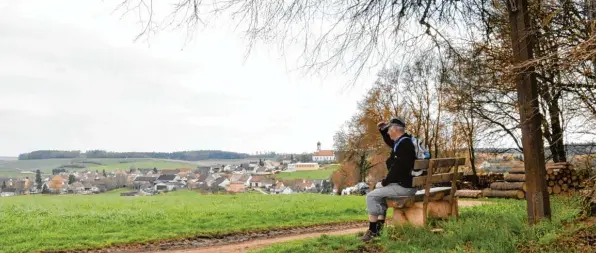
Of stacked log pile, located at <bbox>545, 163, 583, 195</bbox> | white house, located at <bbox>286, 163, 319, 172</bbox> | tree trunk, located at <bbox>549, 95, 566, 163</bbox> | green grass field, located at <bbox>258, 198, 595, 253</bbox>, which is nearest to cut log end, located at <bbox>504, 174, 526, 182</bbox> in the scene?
tree trunk, located at <bbox>549, 95, 566, 163</bbox>

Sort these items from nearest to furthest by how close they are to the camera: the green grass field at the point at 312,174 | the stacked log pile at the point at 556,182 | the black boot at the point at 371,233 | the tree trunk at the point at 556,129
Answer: the black boot at the point at 371,233
the tree trunk at the point at 556,129
the stacked log pile at the point at 556,182
the green grass field at the point at 312,174

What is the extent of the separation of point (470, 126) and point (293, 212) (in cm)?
1069

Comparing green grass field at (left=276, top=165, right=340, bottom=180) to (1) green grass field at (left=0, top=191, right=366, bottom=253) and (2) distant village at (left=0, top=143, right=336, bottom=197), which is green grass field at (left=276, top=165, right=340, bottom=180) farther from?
(1) green grass field at (left=0, top=191, right=366, bottom=253)

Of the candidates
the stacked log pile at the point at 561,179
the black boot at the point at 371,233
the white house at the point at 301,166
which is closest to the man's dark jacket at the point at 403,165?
the black boot at the point at 371,233

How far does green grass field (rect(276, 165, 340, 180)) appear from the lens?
4138 centimetres

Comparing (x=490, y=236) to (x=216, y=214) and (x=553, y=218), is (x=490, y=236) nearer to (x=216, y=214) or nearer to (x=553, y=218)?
(x=553, y=218)

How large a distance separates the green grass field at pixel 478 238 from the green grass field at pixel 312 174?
3255 centimetres

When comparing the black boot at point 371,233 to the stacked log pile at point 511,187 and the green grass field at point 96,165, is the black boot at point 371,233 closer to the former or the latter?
the stacked log pile at point 511,187

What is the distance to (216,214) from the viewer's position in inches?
590

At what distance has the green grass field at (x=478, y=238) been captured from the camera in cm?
585

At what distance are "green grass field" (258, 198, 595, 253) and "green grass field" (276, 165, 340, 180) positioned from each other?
3255 cm

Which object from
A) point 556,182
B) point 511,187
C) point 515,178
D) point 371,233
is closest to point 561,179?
point 556,182

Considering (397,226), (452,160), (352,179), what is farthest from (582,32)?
(352,179)

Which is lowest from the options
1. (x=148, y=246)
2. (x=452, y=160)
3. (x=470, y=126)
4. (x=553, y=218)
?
(x=148, y=246)
